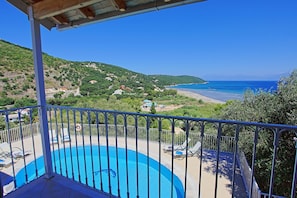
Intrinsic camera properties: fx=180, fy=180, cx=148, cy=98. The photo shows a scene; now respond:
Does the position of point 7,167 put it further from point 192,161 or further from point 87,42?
point 87,42

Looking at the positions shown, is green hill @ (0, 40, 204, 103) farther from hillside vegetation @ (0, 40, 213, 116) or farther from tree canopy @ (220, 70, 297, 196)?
tree canopy @ (220, 70, 297, 196)

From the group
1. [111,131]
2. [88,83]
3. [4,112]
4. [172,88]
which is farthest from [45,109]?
[172,88]

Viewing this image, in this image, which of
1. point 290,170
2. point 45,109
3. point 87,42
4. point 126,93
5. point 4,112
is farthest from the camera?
point 87,42

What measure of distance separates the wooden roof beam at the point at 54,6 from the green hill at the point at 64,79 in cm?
119

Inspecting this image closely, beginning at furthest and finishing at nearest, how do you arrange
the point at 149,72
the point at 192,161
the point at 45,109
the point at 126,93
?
the point at 149,72
the point at 126,93
the point at 192,161
the point at 45,109

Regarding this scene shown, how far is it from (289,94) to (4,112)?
21.4 ft

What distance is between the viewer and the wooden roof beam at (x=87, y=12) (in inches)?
91.2

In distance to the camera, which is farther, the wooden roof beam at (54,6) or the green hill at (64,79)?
the green hill at (64,79)

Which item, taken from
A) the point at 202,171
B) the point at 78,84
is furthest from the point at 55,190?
the point at 78,84

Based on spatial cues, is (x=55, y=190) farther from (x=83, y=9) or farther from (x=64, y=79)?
(x=64, y=79)

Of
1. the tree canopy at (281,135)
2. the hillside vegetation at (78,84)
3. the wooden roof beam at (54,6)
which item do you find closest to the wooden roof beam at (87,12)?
the wooden roof beam at (54,6)

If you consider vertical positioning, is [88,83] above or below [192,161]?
above

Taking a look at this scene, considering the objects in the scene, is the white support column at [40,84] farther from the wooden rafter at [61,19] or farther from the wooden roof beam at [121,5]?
the wooden roof beam at [121,5]

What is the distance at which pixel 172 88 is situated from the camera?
20.7 meters
